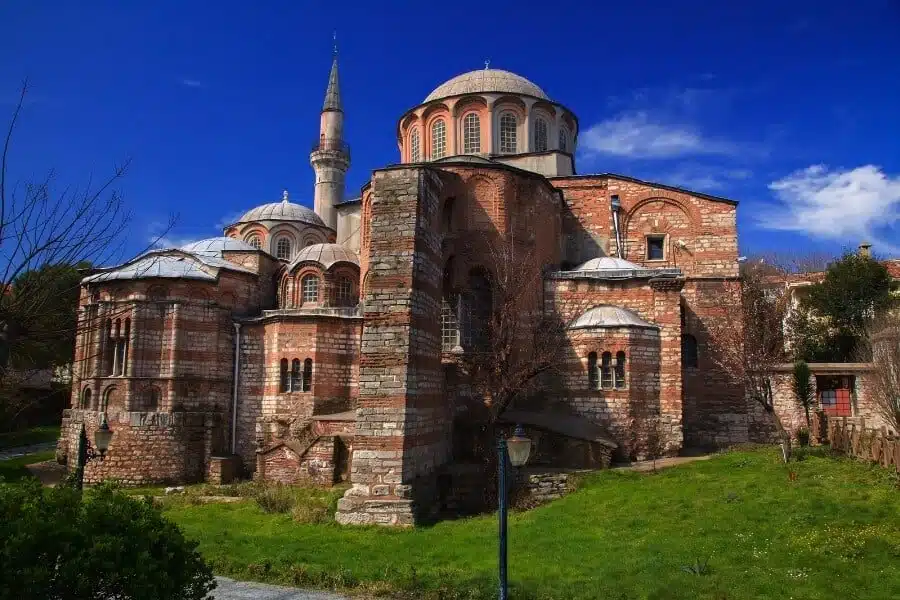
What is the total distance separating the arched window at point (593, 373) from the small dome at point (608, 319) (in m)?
0.80

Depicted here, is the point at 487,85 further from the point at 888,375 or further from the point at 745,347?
the point at 888,375

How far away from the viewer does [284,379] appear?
65.0 feet

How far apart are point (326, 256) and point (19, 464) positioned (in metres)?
12.5

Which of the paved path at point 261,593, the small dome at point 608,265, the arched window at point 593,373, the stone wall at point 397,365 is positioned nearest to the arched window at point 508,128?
the small dome at point 608,265

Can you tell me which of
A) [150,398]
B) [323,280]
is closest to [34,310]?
[150,398]

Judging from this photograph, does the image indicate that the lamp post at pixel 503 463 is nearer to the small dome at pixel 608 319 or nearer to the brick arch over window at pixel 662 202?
the small dome at pixel 608 319

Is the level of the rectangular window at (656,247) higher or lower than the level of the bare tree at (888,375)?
higher

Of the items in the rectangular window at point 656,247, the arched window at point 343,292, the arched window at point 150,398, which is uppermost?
the rectangular window at point 656,247

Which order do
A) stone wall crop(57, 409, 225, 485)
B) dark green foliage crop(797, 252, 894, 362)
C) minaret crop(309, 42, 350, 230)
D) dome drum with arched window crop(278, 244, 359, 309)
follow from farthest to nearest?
minaret crop(309, 42, 350, 230), dark green foliage crop(797, 252, 894, 362), dome drum with arched window crop(278, 244, 359, 309), stone wall crop(57, 409, 225, 485)

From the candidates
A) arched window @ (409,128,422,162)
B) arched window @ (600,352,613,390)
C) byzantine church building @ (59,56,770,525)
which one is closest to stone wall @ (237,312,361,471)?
byzantine church building @ (59,56,770,525)

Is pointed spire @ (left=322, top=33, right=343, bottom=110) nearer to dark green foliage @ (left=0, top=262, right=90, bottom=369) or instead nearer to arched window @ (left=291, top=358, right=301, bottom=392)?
arched window @ (left=291, top=358, right=301, bottom=392)

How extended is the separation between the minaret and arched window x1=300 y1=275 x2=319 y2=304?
35.7 ft

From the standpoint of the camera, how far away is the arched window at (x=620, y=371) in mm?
17875

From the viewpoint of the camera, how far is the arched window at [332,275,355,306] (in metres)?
22.1
